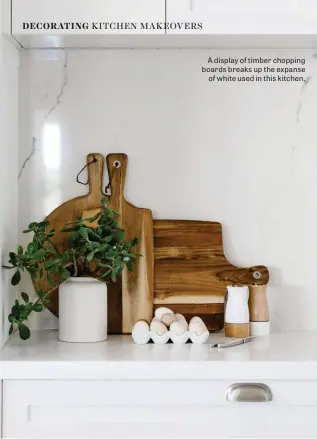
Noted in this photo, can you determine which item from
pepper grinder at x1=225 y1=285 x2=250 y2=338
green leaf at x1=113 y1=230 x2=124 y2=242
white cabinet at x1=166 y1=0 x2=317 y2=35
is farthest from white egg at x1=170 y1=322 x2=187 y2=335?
white cabinet at x1=166 y1=0 x2=317 y2=35

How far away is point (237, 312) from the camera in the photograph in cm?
194

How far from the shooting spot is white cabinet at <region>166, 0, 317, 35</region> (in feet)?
6.10

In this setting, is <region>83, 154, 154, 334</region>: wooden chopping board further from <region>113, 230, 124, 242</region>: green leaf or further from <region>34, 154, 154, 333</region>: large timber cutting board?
<region>113, 230, 124, 242</region>: green leaf

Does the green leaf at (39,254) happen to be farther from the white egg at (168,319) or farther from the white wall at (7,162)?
the white egg at (168,319)

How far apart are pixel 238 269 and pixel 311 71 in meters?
0.59

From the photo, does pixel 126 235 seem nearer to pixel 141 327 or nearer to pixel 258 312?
pixel 141 327

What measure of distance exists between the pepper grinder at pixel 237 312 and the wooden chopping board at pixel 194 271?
3.9 inches

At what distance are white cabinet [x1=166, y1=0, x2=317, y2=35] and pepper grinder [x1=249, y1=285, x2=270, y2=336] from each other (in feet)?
2.19

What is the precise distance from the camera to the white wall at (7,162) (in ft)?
5.96
